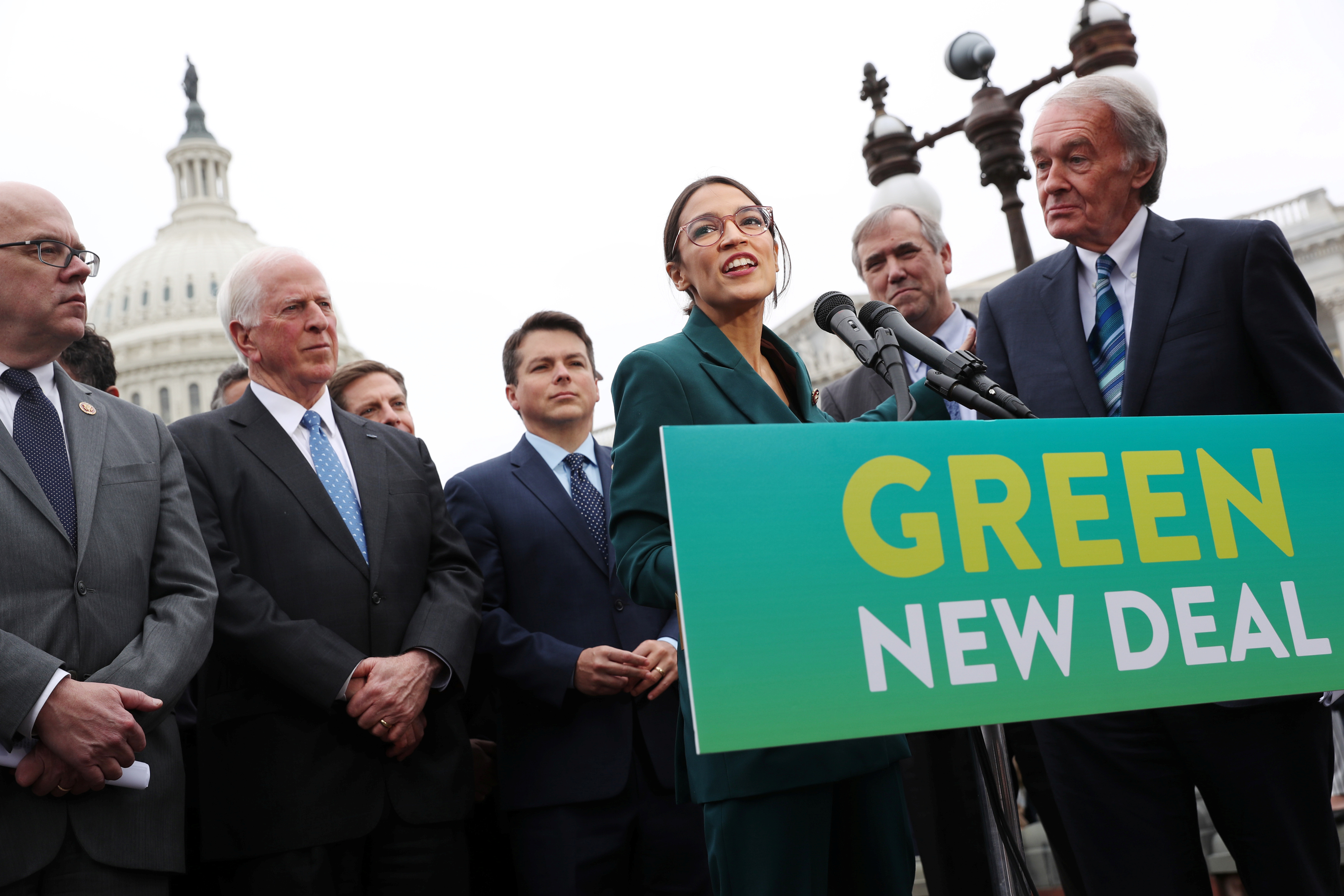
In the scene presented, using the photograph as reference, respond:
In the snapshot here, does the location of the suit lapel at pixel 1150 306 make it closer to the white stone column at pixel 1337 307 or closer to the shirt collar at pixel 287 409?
the shirt collar at pixel 287 409

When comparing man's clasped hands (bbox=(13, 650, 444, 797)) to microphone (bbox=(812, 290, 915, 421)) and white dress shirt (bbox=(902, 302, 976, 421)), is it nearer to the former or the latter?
microphone (bbox=(812, 290, 915, 421))

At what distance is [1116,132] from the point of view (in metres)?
2.61

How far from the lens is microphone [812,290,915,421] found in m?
1.94

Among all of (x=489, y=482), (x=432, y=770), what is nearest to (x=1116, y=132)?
(x=489, y=482)

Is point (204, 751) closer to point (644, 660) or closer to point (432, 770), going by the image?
point (432, 770)

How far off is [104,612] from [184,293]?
274 feet

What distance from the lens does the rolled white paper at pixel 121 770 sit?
2.28 m

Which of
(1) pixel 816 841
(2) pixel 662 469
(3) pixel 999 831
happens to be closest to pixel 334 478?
(2) pixel 662 469

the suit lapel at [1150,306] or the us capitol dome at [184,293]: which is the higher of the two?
the us capitol dome at [184,293]

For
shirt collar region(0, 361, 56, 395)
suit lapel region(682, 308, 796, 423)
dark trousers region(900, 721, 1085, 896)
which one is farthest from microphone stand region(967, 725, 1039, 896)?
shirt collar region(0, 361, 56, 395)

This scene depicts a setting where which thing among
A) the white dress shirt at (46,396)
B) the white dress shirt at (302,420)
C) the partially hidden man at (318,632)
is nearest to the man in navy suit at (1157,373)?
the partially hidden man at (318,632)

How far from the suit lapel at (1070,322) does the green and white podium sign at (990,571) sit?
2.07 feet

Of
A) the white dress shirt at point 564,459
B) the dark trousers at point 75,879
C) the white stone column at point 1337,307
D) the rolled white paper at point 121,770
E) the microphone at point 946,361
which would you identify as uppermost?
the white stone column at point 1337,307

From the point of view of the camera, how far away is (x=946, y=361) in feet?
6.76
